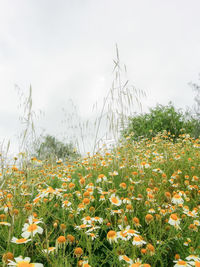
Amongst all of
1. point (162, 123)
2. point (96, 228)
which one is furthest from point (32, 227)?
point (162, 123)

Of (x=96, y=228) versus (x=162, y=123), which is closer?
(x=96, y=228)

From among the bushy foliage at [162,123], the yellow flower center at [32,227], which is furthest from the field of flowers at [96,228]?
the bushy foliage at [162,123]

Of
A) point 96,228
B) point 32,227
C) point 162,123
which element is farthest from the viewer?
point 162,123

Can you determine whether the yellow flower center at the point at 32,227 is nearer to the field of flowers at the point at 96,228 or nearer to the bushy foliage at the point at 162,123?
the field of flowers at the point at 96,228

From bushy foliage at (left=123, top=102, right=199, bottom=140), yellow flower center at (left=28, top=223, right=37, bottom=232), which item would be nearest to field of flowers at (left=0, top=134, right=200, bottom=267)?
yellow flower center at (left=28, top=223, right=37, bottom=232)

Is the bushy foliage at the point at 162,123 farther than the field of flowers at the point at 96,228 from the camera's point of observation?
Yes

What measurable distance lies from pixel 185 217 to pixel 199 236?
0.56 ft

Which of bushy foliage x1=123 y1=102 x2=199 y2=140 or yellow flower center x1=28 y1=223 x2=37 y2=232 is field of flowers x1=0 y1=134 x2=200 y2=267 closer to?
yellow flower center x1=28 y1=223 x2=37 y2=232

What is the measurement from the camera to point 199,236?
176 centimetres

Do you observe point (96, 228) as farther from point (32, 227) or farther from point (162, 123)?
point (162, 123)

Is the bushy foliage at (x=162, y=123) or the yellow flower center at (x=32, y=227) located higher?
the bushy foliage at (x=162, y=123)

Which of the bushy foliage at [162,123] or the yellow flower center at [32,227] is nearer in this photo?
the yellow flower center at [32,227]

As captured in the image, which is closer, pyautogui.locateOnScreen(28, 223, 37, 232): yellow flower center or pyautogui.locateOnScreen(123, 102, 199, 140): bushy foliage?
pyautogui.locateOnScreen(28, 223, 37, 232): yellow flower center

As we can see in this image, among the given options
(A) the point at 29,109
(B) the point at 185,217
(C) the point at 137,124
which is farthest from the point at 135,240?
(C) the point at 137,124
